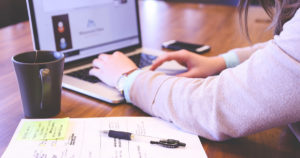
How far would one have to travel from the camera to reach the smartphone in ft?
3.73

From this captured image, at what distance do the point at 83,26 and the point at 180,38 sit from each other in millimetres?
490

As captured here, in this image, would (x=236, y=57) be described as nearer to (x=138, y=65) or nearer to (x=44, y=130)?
(x=138, y=65)

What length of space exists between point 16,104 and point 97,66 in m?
0.24

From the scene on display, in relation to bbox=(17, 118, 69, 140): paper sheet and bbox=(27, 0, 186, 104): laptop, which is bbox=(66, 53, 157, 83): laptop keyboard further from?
bbox=(17, 118, 69, 140): paper sheet

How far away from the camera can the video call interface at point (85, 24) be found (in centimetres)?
88

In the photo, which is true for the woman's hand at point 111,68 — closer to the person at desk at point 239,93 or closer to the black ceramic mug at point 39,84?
the person at desk at point 239,93

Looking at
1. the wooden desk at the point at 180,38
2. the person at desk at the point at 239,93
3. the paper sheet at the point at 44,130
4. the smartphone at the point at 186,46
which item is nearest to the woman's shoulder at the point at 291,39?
the person at desk at the point at 239,93

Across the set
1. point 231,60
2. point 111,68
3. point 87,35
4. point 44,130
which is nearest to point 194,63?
A: point 231,60

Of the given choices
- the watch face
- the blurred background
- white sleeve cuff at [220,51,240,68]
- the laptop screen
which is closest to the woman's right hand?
white sleeve cuff at [220,51,240,68]

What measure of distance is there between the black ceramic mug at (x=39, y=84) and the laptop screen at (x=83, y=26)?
213mm

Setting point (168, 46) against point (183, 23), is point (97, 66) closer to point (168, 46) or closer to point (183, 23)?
point (168, 46)

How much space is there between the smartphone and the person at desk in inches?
16.4

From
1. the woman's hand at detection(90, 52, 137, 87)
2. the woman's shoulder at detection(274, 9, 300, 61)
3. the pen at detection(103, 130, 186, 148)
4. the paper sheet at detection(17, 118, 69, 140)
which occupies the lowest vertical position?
the pen at detection(103, 130, 186, 148)

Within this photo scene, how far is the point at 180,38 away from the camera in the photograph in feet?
4.35
